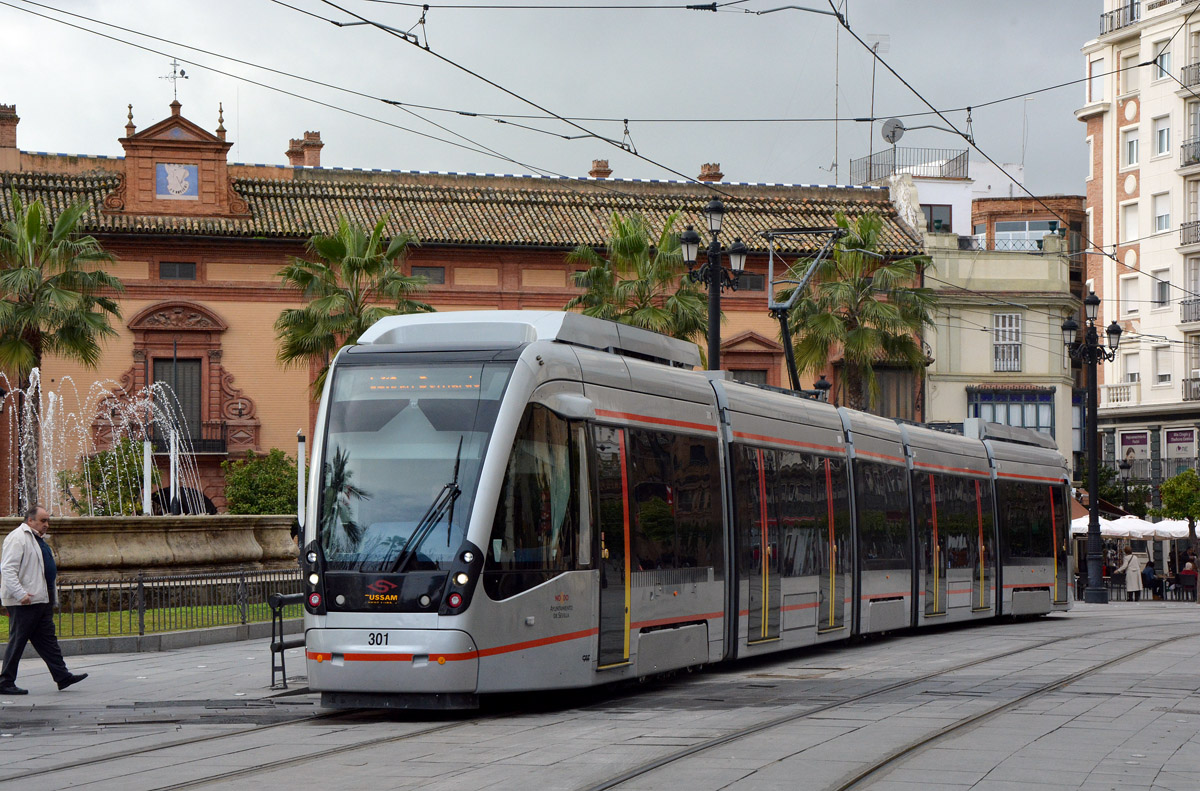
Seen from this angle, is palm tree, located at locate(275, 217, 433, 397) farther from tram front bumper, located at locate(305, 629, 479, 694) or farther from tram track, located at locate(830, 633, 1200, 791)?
tram front bumper, located at locate(305, 629, 479, 694)

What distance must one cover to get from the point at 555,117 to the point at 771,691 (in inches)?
324

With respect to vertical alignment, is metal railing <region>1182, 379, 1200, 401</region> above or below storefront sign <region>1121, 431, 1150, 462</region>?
above

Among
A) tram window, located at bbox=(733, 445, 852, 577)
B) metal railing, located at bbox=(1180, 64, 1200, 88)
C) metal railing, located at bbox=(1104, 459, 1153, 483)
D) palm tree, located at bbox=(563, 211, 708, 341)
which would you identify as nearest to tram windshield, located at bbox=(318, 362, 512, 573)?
tram window, located at bbox=(733, 445, 852, 577)

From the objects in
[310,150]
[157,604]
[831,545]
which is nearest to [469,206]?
[310,150]

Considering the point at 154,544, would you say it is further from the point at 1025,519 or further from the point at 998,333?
the point at 998,333

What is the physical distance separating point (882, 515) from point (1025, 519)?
6270 mm

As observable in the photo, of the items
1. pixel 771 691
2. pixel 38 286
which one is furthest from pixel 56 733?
pixel 38 286

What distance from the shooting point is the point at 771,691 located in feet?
47.4

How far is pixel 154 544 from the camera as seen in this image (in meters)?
24.0

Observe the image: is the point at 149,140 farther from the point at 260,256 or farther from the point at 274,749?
the point at 274,749

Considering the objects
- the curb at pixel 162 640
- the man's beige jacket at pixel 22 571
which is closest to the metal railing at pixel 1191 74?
the curb at pixel 162 640

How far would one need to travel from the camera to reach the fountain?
44.0m

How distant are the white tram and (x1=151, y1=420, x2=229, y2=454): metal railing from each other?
3200 centimetres

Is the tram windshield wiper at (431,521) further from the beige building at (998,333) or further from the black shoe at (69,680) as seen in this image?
the beige building at (998,333)
